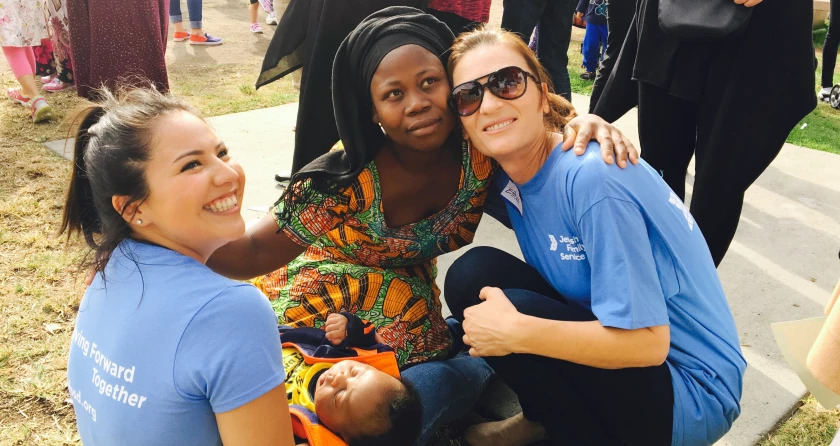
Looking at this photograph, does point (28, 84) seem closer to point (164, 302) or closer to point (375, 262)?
point (375, 262)

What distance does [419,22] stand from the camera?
2.11 meters

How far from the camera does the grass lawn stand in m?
2.25

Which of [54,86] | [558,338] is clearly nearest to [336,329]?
[558,338]

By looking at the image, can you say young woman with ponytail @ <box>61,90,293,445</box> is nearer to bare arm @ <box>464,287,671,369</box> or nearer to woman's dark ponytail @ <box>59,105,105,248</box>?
woman's dark ponytail @ <box>59,105,105,248</box>

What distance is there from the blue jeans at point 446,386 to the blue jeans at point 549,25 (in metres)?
2.58

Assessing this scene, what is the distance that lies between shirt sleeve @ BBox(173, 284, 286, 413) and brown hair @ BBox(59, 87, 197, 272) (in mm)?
318

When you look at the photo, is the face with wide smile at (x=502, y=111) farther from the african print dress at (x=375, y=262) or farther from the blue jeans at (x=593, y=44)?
the blue jeans at (x=593, y=44)

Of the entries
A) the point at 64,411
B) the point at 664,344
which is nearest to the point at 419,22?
the point at 664,344

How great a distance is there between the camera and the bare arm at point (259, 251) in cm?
219

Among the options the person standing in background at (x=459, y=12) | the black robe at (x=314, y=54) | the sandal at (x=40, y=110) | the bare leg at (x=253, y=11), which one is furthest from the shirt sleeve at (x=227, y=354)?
the bare leg at (x=253, y=11)

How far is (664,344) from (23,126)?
4909 millimetres

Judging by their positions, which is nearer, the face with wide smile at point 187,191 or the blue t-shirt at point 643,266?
the face with wide smile at point 187,191

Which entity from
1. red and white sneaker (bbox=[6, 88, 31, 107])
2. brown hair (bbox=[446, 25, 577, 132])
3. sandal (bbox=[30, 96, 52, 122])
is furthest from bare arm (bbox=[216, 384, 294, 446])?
red and white sneaker (bbox=[6, 88, 31, 107])

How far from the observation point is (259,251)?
2221 mm
